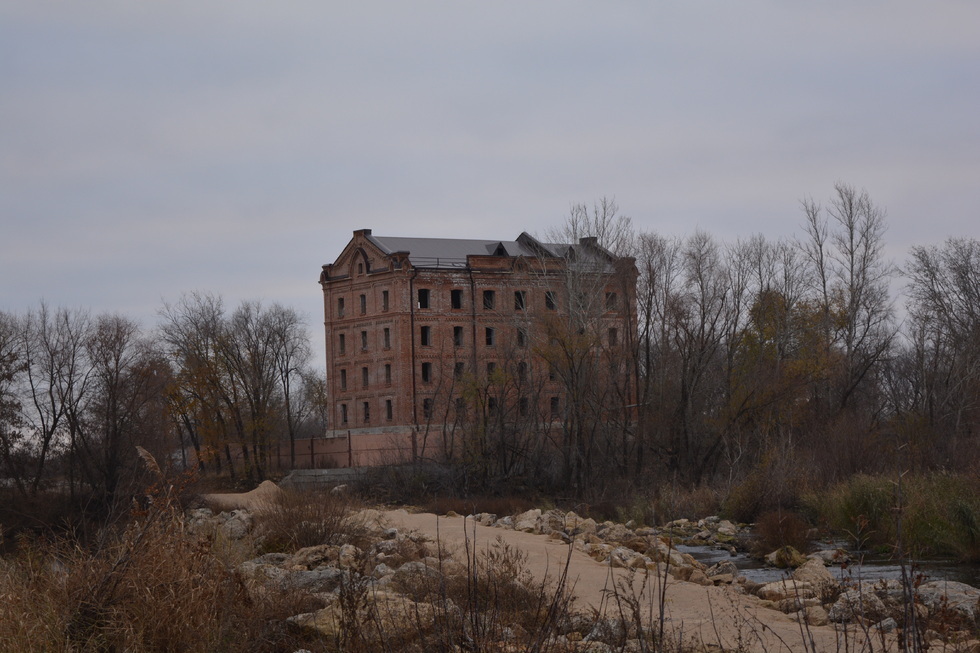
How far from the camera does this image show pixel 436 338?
6181cm

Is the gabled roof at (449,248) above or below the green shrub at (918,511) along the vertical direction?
above

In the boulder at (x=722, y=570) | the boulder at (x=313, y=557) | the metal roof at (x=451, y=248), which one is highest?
the metal roof at (x=451, y=248)

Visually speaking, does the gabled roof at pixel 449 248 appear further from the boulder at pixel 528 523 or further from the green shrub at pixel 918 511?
the green shrub at pixel 918 511

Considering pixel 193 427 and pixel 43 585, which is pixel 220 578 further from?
pixel 193 427

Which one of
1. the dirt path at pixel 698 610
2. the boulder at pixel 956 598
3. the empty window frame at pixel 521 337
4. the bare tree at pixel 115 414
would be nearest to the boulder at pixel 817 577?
the dirt path at pixel 698 610

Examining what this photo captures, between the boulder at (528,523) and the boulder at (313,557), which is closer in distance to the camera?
the boulder at (313,557)

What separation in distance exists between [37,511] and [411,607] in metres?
27.4

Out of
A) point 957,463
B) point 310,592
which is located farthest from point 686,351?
point 310,592

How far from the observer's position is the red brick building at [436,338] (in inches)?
2032

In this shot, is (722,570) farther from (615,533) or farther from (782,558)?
(615,533)

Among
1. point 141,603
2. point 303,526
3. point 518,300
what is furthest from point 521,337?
point 141,603

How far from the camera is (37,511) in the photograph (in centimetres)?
3425

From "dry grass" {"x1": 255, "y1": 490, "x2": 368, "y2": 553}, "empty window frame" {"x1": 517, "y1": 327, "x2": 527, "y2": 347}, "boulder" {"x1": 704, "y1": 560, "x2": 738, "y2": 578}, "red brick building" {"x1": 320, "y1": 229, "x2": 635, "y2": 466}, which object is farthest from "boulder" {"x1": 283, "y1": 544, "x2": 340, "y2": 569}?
"empty window frame" {"x1": 517, "y1": 327, "x2": 527, "y2": 347}

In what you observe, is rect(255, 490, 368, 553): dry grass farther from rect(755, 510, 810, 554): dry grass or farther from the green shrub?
the green shrub
